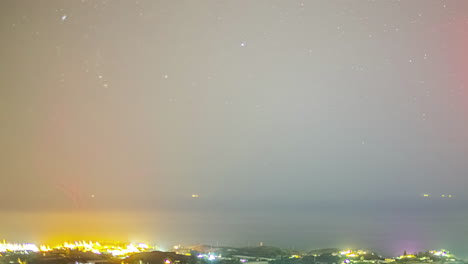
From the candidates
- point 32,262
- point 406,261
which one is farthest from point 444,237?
point 32,262

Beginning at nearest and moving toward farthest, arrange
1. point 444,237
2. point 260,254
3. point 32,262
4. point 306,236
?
point 32,262, point 260,254, point 444,237, point 306,236

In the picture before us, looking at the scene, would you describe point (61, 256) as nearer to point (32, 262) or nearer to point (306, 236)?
point (32, 262)

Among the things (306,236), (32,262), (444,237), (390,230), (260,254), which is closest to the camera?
(32,262)

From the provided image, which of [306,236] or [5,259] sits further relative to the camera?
[306,236]

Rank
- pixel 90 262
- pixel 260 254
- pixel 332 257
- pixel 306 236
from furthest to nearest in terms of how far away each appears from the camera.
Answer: pixel 306 236
pixel 260 254
pixel 332 257
pixel 90 262

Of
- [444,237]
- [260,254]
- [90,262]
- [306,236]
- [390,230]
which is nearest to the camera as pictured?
[90,262]

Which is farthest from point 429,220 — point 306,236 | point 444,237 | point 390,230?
point 306,236

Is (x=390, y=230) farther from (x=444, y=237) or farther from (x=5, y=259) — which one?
(x=5, y=259)

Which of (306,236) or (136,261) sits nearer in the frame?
(136,261)

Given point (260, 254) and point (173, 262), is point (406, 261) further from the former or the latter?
point (173, 262)
